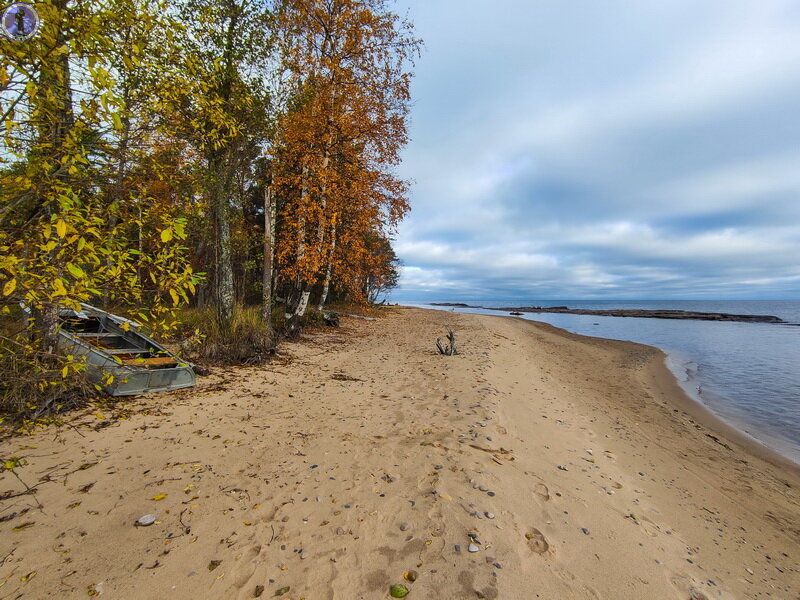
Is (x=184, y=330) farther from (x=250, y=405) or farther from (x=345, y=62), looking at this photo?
(x=345, y=62)

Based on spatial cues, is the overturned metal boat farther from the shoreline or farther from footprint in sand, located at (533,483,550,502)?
the shoreline

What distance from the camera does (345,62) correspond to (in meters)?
12.3

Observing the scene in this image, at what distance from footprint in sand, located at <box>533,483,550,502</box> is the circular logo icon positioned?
232 inches

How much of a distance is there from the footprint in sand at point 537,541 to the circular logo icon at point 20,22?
5358 millimetres

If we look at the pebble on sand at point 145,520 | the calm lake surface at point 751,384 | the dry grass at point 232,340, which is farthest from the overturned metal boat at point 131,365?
the calm lake surface at point 751,384

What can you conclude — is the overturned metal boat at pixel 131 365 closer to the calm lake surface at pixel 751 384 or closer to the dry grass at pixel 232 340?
the dry grass at pixel 232 340

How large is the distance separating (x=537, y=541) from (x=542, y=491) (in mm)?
959

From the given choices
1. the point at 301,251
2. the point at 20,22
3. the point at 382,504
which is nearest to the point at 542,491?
the point at 382,504

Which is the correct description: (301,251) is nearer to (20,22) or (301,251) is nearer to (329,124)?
(329,124)

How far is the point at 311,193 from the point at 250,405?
28.4ft

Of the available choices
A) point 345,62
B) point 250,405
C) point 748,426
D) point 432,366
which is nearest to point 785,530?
point 748,426

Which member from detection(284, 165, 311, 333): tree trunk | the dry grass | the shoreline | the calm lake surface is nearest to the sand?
the shoreline

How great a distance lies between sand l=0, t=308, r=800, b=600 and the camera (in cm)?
263

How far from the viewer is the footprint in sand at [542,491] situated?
382 cm
